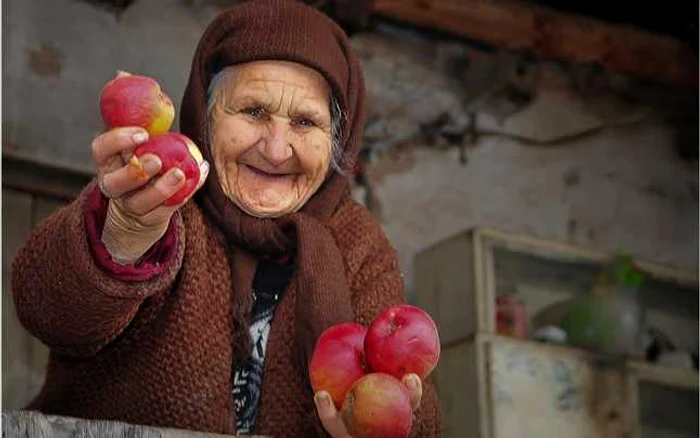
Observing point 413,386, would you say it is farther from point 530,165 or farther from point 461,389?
point 530,165

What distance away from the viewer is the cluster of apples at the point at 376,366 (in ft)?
5.95

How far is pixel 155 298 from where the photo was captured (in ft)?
6.70

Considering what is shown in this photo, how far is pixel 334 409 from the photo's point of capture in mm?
1848

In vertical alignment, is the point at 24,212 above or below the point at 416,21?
below

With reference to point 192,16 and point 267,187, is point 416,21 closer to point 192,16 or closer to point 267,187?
point 192,16

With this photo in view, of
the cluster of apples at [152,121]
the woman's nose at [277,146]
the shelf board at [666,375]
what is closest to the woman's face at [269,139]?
the woman's nose at [277,146]

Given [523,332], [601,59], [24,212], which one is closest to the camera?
[24,212]

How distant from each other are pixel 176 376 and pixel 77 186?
1299mm

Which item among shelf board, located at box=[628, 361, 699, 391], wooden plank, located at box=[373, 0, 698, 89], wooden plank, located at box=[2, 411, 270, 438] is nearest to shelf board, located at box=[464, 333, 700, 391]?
shelf board, located at box=[628, 361, 699, 391]

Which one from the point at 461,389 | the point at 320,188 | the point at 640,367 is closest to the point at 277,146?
the point at 320,188

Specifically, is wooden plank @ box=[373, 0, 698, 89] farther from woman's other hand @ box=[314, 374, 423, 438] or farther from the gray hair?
woman's other hand @ box=[314, 374, 423, 438]

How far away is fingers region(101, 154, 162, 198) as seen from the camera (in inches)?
69.1

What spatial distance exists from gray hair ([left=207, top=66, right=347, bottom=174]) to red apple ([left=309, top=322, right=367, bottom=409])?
40 cm

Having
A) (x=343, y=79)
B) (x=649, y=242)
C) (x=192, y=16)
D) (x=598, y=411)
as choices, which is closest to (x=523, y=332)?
(x=598, y=411)
